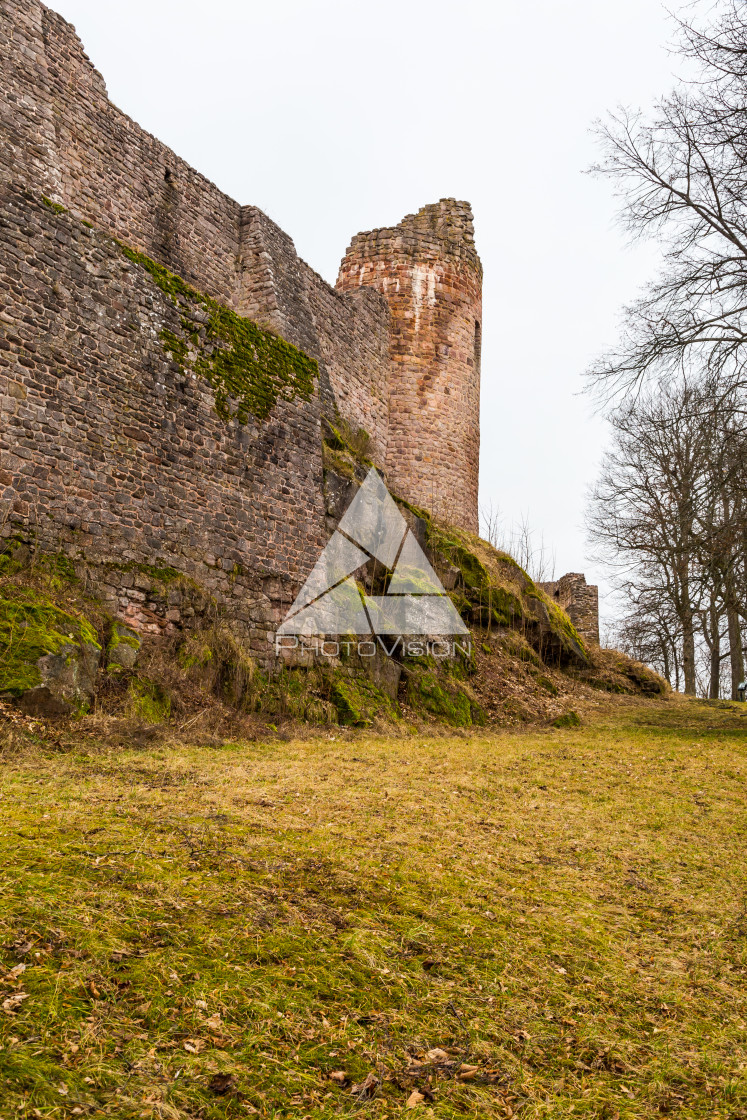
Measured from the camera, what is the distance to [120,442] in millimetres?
8227

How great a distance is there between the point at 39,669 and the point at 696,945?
5.19 metres

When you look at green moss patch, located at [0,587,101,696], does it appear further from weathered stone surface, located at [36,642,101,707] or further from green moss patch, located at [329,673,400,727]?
green moss patch, located at [329,673,400,727]

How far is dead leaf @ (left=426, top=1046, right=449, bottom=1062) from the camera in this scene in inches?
94.8

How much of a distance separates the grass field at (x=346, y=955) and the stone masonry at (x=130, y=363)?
304cm

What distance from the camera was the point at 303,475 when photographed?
1102 cm

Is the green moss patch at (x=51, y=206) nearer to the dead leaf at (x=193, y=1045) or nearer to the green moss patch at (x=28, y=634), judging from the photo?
the green moss patch at (x=28, y=634)

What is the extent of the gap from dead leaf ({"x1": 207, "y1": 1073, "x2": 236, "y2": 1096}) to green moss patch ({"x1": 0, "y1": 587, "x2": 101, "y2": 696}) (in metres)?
4.62

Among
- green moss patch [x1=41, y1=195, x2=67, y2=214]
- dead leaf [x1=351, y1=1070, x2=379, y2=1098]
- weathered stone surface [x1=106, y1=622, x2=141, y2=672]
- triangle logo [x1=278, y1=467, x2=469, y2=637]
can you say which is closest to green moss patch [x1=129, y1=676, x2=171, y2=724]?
weathered stone surface [x1=106, y1=622, x2=141, y2=672]

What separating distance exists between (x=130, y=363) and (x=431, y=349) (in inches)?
413

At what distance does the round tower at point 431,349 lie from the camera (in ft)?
57.1

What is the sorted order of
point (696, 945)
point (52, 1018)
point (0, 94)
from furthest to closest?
point (0, 94) → point (696, 945) → point (52, 1018)

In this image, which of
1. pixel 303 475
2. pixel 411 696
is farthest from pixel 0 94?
pixel 411 696

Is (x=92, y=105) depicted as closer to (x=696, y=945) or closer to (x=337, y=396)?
(x=337, y=396)

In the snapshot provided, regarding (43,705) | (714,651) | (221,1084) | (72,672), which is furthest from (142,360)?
(714,651)
